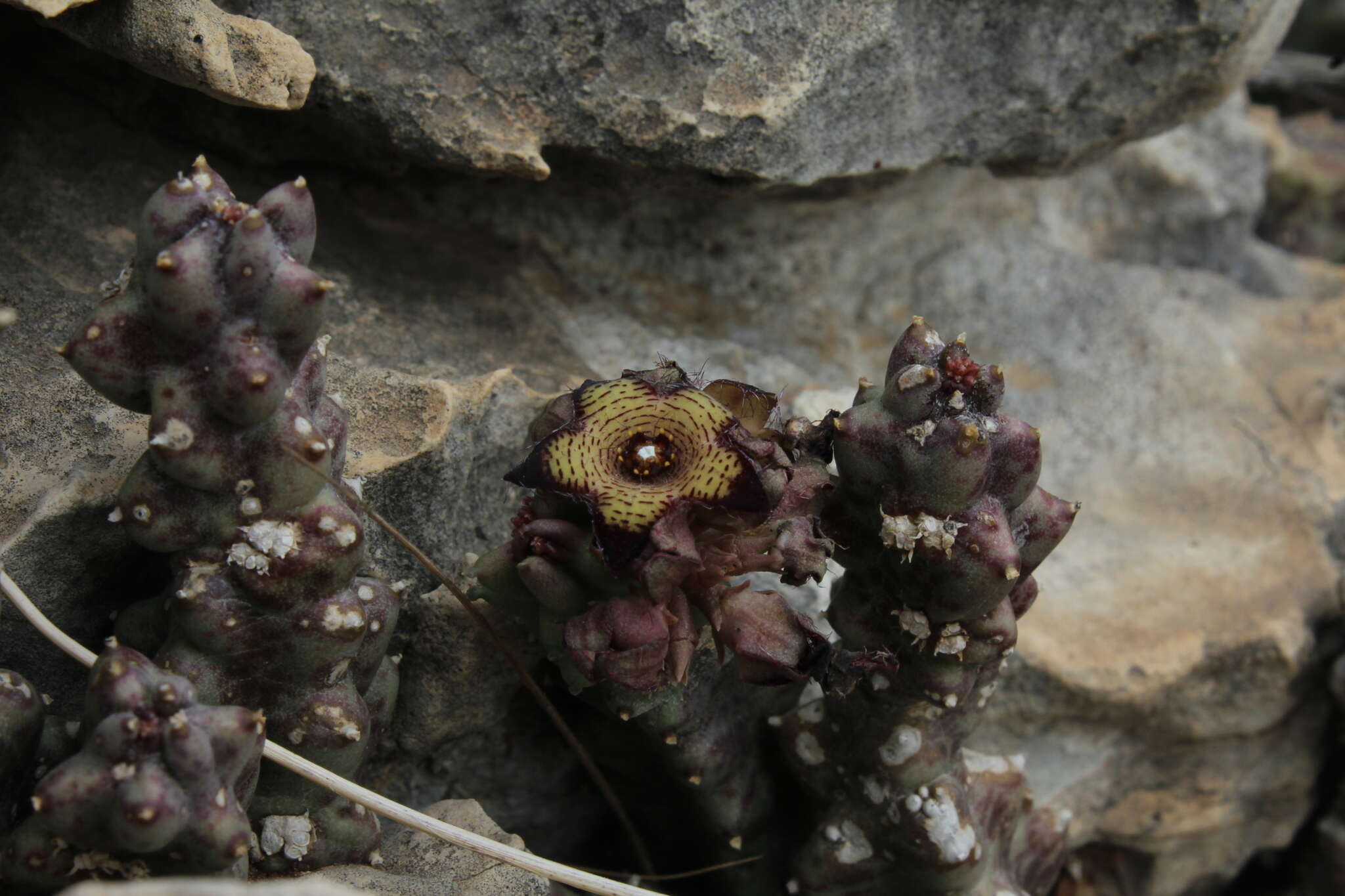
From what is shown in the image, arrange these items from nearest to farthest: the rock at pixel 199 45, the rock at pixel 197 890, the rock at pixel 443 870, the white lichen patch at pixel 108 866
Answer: the rock at pixel 197 890 < the white lichen patch at pixel 108 866 < the rock at pixel 443 870 < the rock at pixel 199 45

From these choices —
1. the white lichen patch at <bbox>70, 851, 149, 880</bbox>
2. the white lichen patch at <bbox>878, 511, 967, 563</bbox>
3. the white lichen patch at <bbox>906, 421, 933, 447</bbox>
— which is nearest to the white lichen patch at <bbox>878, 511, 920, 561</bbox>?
the white lichen patch at <bbox>878, 511, 967, 563</bbox>

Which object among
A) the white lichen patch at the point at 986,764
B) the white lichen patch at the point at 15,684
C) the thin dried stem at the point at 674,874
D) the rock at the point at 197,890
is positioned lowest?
the thin dried stem at the point at 674,874

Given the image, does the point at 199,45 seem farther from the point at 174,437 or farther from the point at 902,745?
the point at 902,745

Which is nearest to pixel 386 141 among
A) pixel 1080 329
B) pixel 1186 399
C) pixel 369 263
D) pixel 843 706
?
pixel 369 263

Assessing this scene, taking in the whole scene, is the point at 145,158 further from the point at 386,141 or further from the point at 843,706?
the point at 843,706

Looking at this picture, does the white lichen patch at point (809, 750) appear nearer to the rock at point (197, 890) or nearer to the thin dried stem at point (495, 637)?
the thin dried stem at point (495, 637)

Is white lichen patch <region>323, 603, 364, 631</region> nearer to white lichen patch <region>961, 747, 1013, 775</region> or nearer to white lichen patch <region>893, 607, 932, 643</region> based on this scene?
white lichen patch <region>893, 607, 932, 643</region>

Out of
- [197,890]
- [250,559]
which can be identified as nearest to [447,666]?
[250,559]

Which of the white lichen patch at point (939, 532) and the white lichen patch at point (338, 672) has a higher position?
the white lichen patch at point (939, 532)

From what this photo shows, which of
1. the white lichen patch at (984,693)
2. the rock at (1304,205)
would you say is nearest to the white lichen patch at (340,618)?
the white lichen patch at (984,693)
